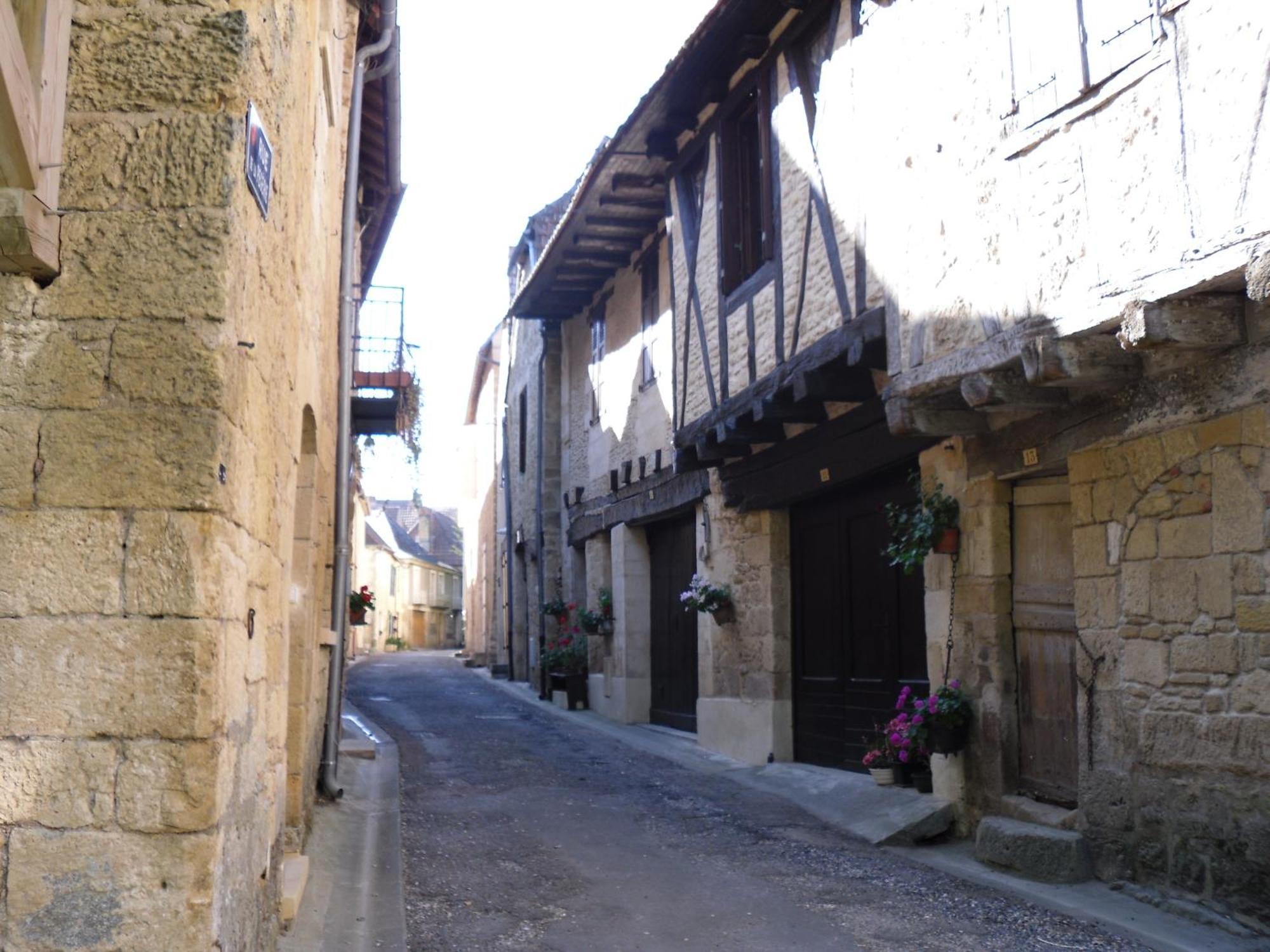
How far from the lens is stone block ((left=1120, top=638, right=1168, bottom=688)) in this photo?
16.8 ft

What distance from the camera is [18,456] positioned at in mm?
2762

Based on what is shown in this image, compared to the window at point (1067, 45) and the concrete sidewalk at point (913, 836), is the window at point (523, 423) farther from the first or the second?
the window at point (1067, 45)

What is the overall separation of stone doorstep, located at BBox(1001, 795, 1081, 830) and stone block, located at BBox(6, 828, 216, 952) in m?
4.23

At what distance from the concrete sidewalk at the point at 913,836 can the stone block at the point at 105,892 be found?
3.48 metres

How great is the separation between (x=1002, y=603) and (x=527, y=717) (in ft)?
24.8

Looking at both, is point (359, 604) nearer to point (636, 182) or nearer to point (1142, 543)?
point (636, 182)

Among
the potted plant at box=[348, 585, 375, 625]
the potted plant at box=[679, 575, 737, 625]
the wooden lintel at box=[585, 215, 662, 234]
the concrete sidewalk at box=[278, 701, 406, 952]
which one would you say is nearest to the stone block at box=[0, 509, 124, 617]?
the concrete sidewalk at box=[278, 701, 406, 952]

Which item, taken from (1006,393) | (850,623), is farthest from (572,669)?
(1006,393)

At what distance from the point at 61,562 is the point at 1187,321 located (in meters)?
3.79

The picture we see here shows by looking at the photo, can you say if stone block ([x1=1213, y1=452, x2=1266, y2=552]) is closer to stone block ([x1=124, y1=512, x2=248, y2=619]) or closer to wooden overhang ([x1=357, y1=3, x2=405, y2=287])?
stone block ([x1=124, y1=512, x2=248, y2=619])

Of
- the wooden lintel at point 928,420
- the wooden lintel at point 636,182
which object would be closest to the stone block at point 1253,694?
the wooden lintel at point 928,420

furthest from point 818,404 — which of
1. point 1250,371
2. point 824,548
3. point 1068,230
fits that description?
point 1250,371

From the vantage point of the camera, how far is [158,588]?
273 cm

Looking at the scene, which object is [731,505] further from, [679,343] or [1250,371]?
[1250,371]
